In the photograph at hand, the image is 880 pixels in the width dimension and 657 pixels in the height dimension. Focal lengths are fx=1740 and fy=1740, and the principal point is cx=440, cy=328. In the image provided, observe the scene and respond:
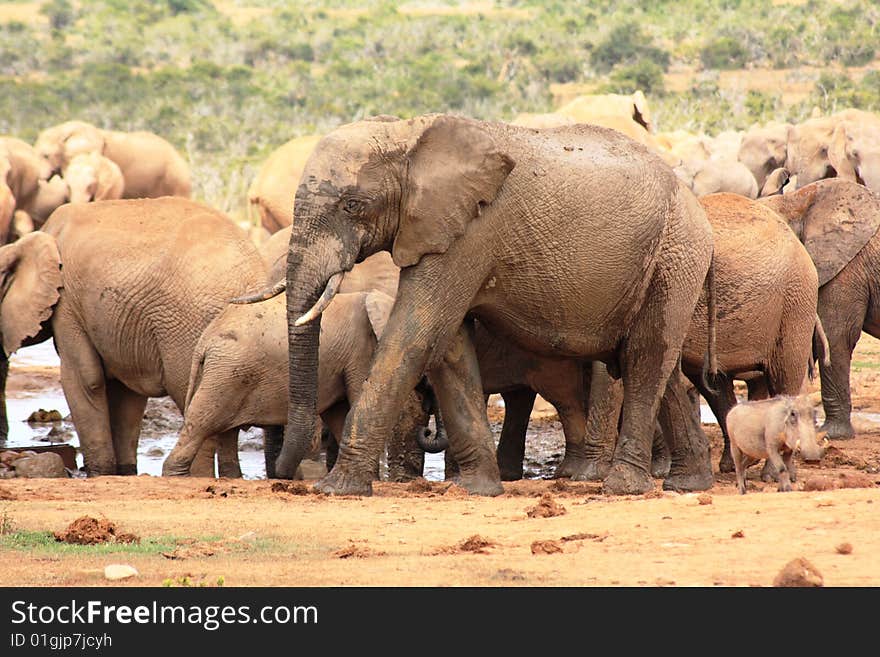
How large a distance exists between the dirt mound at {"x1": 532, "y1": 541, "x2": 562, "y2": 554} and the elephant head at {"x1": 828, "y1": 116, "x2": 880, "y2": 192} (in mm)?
11023

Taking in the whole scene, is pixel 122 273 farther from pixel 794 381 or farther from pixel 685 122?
pixel 685 122

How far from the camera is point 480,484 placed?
8.44 metres

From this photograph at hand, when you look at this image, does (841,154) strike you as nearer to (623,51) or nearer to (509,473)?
(509,473)

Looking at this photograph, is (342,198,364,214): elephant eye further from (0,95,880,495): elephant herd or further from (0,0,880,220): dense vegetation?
(0,0,880,220): dense vegetation

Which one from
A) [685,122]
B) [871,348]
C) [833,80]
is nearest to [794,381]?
→ [871,348]

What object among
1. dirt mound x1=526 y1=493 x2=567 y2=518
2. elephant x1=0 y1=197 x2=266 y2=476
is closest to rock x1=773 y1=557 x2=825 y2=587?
Result: dirt mound x1=526 y1=493 x2=567 y2=518

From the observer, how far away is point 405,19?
6694 cm

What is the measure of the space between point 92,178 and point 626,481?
1755cm

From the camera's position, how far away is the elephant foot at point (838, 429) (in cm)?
1202

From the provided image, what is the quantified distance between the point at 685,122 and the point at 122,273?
108 feet

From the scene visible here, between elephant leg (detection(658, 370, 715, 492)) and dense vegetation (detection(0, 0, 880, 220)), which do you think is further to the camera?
dense vegetation (detection(0, 0, 880, 220))

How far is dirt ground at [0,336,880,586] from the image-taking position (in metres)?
5.65

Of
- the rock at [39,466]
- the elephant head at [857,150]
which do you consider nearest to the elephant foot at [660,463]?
the rock at [39,466]

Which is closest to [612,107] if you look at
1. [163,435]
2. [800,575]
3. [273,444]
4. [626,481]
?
[163,435]
